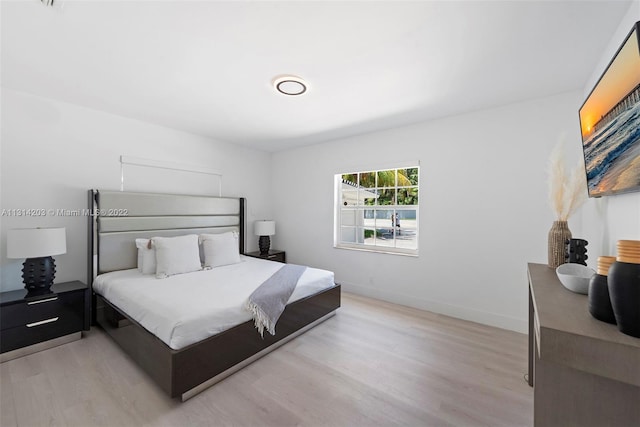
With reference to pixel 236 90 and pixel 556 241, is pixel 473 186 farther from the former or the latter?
pixel 236 90

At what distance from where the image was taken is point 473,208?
9.75 ft

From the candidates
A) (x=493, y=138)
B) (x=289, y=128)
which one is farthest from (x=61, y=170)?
(x=493, y=138)

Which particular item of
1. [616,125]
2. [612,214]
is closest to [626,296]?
[616,125]

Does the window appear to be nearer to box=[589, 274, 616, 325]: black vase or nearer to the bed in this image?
the bed

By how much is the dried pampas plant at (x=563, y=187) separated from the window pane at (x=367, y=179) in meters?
2.27

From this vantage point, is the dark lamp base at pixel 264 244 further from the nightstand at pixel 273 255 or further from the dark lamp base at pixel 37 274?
the dark lamp base at pixel 37 274

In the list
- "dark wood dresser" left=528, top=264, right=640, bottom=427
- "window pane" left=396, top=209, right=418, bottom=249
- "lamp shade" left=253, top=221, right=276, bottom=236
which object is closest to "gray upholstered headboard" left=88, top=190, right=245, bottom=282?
"lamp shade" left=253, top=221, right=276, bottom=236

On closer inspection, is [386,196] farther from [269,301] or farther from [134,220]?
[134,220]

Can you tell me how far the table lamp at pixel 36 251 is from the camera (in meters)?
2.24

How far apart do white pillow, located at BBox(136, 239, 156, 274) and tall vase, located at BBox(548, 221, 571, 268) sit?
372 cm

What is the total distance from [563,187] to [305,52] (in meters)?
2.09

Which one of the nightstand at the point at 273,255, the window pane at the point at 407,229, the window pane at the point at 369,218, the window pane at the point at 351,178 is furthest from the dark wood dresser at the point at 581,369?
the nightstand at the point at 273,255

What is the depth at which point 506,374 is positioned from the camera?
1.99 m

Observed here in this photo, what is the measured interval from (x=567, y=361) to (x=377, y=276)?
9.54ft
